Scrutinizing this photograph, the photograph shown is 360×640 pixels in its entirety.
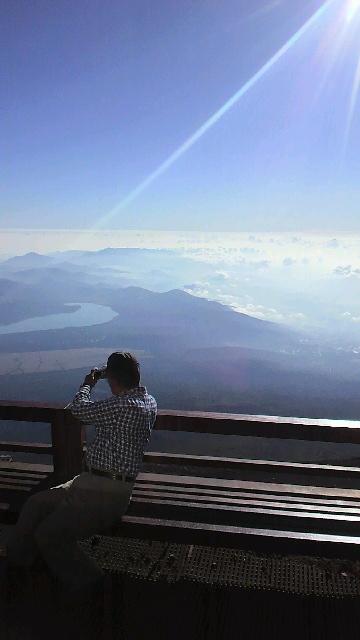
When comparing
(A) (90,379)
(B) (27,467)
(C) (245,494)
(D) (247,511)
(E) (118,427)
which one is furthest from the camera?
(B) (27,467)

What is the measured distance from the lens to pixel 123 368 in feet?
13.0

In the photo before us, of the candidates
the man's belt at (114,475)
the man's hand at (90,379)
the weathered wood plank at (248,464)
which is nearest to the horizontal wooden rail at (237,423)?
the weathered wood plank at (248,464)

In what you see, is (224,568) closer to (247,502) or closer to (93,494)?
(247,502)

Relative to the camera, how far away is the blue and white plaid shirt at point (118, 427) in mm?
3875

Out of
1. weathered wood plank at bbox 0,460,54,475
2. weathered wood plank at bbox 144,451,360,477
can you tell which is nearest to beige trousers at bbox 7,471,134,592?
weathered wood plank at bbox 144,451,360,477

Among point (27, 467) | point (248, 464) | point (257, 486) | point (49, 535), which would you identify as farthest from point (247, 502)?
point (27, 467)

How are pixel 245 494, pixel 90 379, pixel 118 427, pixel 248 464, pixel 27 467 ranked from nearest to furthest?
pixel 118 427 → pixel 90 379 → pixel 245 494 → pixel 248 464 → pixel 27 467

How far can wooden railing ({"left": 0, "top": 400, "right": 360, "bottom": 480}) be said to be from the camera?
13.8 feet

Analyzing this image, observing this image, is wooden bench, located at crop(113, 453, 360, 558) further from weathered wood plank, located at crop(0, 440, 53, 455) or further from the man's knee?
weathered wood plank, located at crop(0, 440, 53, 455)

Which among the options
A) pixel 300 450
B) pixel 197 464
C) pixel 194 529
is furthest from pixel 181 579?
pixel 300 450

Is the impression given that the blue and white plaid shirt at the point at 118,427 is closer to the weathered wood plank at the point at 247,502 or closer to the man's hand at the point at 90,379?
the man's hand at the point at 90,379

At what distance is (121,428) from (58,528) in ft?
2.55

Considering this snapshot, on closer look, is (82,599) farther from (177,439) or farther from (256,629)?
(177,439)

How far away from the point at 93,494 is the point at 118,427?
19.6 inches
